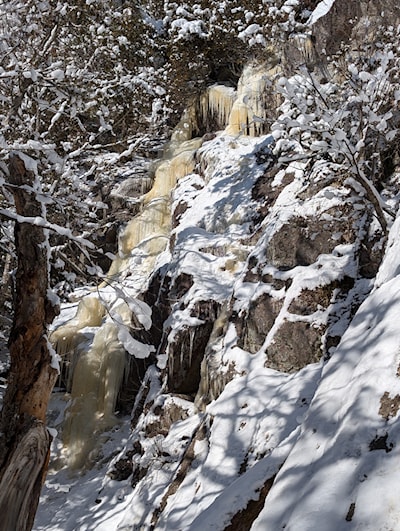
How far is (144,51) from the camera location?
1515cm

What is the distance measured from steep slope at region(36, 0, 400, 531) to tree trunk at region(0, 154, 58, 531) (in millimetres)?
515

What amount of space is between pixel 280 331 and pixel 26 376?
323 cm

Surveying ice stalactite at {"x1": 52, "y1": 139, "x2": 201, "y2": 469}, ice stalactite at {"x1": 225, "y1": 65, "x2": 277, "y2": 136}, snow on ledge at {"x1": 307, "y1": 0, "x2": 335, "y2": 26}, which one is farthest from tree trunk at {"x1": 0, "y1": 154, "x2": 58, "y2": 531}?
snow on ledge at {"x1": 307, "y1": 0, "x2": 335, "y2": 26}

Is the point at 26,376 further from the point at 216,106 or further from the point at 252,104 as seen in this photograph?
the point at 216,106

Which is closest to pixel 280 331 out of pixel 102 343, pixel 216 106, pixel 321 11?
pixel 102 343

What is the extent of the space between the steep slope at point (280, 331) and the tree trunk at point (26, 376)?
51 centimetres

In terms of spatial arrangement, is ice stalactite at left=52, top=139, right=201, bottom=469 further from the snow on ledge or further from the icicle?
the snow on ledge

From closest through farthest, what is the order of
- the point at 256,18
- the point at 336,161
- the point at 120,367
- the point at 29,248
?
the point at 29,248
the point at 336,161
the point at 120,367
the point at 256,18

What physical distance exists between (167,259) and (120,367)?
2.31 metres

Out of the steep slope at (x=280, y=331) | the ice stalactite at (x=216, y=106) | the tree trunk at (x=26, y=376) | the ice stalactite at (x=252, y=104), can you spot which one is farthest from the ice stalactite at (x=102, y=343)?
the tree trunk at (x=26, y=376)

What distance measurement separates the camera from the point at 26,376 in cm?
254

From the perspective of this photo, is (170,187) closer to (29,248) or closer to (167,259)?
(167,259)

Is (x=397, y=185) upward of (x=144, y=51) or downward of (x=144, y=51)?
downward

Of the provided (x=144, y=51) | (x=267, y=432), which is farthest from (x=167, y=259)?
(x=144, y=51)
